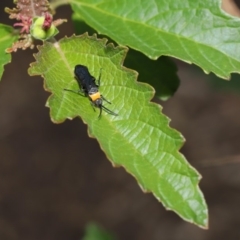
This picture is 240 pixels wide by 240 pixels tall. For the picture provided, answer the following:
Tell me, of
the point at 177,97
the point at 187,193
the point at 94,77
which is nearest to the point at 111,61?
the point at 94,77

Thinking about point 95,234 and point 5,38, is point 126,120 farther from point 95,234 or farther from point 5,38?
point 95,234

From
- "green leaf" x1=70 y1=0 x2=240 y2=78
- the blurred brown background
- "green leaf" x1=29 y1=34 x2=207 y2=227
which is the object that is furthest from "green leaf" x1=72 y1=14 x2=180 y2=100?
the blurred brown background

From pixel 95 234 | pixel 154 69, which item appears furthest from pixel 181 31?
pixel 95 234

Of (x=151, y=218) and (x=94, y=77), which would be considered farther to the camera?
(x=151, y=218)

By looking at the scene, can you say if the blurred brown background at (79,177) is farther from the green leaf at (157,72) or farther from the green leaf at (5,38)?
the green leaf at (5,38)

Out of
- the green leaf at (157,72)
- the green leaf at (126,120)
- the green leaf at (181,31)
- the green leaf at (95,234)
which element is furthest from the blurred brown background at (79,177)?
the green leaf at (126,120)

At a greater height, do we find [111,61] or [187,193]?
[111,61]

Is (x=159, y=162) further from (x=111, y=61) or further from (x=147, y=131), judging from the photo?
(x=111, y=61)
